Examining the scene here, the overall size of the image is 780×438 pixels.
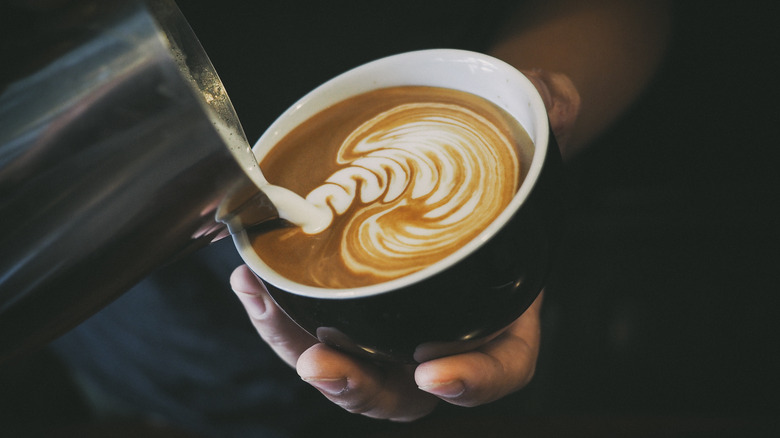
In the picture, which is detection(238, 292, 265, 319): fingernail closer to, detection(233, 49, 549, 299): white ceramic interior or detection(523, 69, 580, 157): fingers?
detection(233, 49, 549, 299): white ceramic interior

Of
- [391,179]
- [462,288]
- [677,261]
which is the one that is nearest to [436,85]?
[391,179]

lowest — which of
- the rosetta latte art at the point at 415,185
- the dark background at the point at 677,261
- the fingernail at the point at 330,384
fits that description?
Answer: the dark background at the point at 677,261

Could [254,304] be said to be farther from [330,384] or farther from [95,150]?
[95,150]

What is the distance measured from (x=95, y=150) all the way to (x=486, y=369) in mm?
463

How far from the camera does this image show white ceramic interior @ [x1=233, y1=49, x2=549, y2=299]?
0.50m

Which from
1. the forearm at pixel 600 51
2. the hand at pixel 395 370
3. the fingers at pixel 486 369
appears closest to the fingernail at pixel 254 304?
A: the hand at pixel 395 370

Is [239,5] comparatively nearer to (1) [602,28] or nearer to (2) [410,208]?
(2) [410,208]

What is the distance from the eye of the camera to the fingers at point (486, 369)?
632 millimetres

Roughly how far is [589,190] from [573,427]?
0.59 m

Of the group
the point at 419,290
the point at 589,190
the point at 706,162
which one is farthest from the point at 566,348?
the point at 419,290

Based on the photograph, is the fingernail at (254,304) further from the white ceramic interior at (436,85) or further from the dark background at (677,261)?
the dark background at (677,261)

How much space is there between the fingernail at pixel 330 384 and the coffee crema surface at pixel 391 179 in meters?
0.13

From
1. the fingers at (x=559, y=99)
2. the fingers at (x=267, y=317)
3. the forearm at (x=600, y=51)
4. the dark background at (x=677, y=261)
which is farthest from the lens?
the dark background at (x=677, y=261)

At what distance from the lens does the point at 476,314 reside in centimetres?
54
